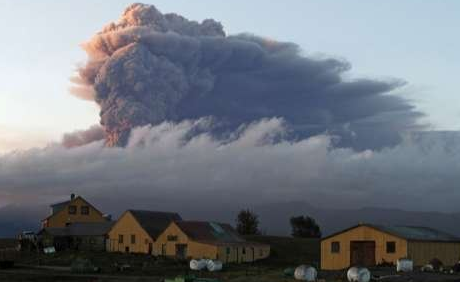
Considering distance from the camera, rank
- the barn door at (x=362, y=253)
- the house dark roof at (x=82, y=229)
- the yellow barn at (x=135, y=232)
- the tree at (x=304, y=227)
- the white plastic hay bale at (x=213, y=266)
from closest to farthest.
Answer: the barn door at (x=362, y=253) < the white plastic hay bale at (x=213, y=266) < the yellow barn at (x=135, y=232) < the house dark roof at (x=82, y=229) < the tree at (x=304, y=227)

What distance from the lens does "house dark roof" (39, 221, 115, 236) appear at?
11256 cm

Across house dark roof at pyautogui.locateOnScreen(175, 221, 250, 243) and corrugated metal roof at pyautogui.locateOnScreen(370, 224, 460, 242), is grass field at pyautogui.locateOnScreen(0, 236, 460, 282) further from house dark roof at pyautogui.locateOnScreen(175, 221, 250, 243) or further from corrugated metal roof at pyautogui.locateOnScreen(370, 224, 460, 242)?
corrugated metal roof at pyautogui.locateOnScreen(370, 224, 460, 242)

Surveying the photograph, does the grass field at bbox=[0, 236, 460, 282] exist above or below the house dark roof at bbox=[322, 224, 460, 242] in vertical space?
below

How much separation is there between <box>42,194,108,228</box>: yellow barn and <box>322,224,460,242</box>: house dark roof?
58.7 metres

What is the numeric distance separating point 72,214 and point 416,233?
6612 centimetres

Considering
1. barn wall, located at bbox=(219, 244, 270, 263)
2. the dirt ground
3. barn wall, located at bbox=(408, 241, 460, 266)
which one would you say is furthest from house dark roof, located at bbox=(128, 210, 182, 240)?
barn wall, located at bbox=(408, 241, 460, 266)

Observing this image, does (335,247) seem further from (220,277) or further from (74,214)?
(74,214)

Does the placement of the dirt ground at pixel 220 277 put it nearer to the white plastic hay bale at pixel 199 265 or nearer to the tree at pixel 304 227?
the white plastic hay bale at pixel 199 265

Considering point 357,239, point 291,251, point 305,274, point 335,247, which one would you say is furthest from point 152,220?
point 305,274

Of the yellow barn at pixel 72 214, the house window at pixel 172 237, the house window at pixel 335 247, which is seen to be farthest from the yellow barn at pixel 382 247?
the yellow barn at pixel 72 214

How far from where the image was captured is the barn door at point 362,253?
75312mm

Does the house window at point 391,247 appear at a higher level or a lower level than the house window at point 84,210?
lower

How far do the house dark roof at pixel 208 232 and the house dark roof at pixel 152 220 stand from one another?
261 inches

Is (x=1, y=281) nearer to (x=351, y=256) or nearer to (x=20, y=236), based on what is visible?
(x=351, y=256)
